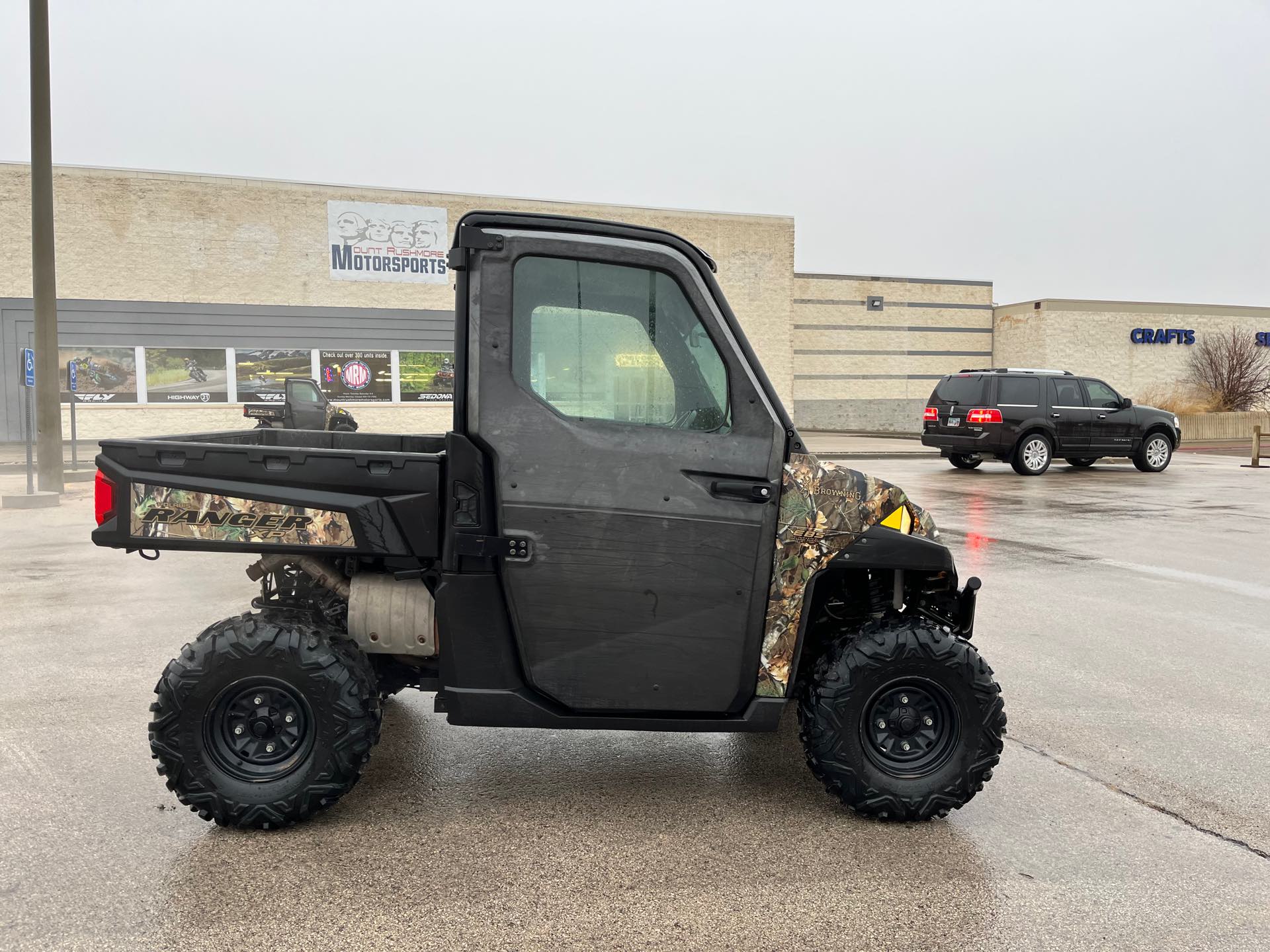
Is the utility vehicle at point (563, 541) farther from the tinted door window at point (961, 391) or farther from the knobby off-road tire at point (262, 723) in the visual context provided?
the tinted door window at point (961, 391)

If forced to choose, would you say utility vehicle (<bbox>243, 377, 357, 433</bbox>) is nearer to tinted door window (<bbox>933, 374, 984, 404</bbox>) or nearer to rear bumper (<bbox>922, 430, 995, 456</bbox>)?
rear bumper (<bbox>922, 430, 995, 456</bbox>)

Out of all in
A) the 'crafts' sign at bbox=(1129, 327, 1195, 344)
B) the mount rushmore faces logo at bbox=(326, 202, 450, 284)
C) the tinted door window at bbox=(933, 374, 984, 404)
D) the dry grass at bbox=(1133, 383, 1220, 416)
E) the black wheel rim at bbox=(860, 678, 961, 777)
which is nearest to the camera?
the black wheel rim at bbox=(860, 678, 961, 777)

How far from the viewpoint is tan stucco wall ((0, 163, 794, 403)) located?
94.6ft

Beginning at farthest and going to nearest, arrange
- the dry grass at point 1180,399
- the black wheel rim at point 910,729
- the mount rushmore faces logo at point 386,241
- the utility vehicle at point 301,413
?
the dry grass at point 1180,399, the mount rushmore faces logo at point 386,241, the utility vehicle at point 301,413, the black wheel rim at point 910,729

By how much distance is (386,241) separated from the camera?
32188mm

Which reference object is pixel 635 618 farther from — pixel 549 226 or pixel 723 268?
pixel 723 268

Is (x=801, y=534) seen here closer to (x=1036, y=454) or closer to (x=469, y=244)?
(x=469, y=244)

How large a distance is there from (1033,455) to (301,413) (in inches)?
567

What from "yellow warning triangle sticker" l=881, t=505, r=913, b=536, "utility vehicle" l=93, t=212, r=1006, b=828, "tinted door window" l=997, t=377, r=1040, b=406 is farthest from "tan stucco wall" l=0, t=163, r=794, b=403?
"yellow warning triangle sticker" l=881, t=505, r=913, b=536

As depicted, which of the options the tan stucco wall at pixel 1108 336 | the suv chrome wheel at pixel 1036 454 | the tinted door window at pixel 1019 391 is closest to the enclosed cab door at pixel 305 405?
the tinted door window at pixel 1019 391

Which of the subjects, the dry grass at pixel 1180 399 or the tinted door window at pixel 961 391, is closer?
the tinted door window at pixel 961 391

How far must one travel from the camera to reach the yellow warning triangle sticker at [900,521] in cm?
377

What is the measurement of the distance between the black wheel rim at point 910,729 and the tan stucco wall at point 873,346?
4107 cm

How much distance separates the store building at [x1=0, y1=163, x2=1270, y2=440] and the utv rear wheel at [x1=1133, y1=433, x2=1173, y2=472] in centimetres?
1712
